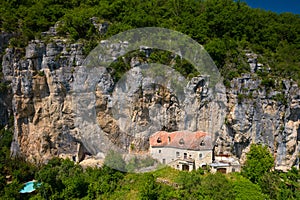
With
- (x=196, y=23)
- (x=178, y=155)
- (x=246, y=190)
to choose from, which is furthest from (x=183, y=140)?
(x=196, y=23)

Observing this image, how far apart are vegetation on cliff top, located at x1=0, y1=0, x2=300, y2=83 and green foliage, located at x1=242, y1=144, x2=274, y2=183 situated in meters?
5.99

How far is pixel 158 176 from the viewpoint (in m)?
20.2

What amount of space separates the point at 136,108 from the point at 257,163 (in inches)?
372

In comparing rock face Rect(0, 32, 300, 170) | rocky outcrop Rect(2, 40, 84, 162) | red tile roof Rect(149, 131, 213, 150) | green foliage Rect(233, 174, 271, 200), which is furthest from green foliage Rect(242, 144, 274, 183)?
rocky outcrop Rect(2, 40, 84, 162)

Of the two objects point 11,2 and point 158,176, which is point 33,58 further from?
point 158,176

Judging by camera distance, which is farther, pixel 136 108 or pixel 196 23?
pixel 196 23

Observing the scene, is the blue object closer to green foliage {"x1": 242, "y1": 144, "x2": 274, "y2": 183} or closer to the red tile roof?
the red tile roof

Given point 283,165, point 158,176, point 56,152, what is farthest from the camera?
point 56,152

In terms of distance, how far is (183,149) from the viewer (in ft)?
67.9

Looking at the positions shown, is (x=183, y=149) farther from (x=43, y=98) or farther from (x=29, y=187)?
(x=43, y=98)

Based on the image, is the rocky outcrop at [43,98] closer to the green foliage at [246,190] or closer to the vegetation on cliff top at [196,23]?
the vegetation on cliff top at [196,23]

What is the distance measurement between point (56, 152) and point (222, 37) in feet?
58.8

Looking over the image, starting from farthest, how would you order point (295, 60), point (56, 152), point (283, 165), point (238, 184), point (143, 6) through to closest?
point (143, 6)
point (295, 60)
point (56, 152)
point (283, 165)
point (238, 184)

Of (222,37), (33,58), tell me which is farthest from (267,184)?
(33,58)
